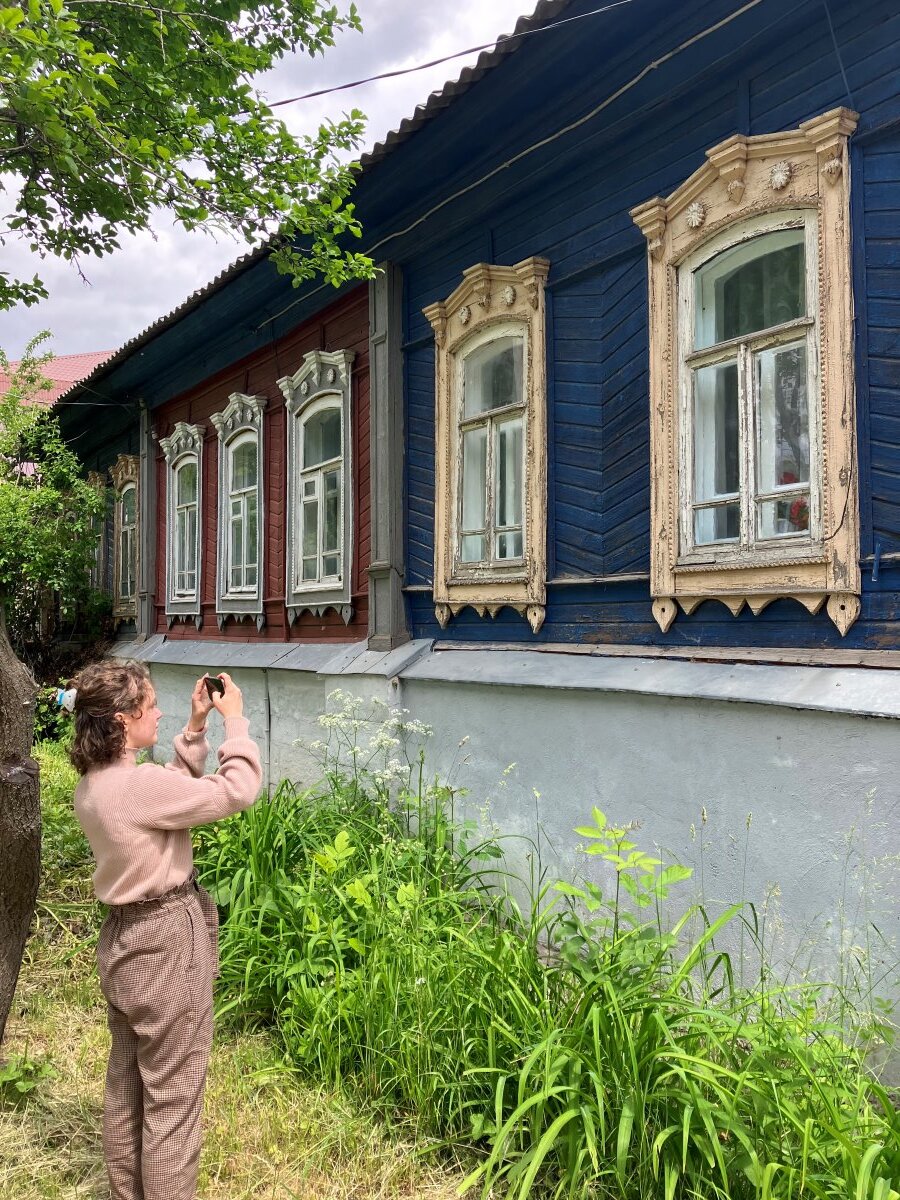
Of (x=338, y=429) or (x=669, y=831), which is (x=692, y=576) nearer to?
(x=669, y=831)

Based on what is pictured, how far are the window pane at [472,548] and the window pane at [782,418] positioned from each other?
2.11 m

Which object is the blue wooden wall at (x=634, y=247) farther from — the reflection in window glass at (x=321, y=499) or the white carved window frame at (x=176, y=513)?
the white carved window frame at (x=176, y=513)

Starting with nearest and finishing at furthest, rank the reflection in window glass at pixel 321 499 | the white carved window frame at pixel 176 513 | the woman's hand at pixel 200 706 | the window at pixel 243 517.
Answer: the woman's hand at pixel 200 706 < the reflection in window glass at pixel 321 499 < the window at pixel 243 517 < the white carved window frame at pixel 176 513

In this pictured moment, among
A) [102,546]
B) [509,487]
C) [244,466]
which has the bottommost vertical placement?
[509,487]

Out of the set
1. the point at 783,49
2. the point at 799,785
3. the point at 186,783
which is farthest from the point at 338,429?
the point at 186,783

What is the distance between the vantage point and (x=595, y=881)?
470 cm

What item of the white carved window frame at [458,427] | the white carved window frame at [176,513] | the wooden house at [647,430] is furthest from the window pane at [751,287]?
the white carved window frame at [176,513]

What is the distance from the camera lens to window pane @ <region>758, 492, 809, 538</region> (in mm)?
3988

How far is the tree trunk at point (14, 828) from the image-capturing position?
133 inches

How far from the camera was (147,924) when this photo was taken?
232 centimetres

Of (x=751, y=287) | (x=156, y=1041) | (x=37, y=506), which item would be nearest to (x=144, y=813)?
(x=156, y=1041)

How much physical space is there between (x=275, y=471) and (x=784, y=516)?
5.68 meters

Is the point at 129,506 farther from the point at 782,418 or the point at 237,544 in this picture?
the point at 782,418

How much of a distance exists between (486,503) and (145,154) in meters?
2.81
